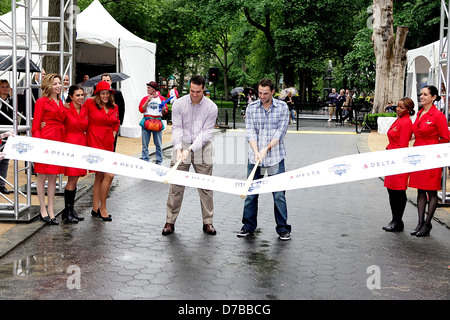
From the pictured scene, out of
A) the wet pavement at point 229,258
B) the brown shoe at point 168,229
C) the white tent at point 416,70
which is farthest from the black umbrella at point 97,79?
the white tent at point 416,70

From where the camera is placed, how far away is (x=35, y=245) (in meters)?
6.68

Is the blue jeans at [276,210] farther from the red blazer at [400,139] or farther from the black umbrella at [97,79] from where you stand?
the black umbrella at [97,79]

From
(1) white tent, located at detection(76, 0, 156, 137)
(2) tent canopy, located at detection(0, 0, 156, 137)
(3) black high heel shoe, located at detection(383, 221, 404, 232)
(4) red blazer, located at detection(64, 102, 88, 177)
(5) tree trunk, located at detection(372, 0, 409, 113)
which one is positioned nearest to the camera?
(3) black high heel shoe, located at detection(383, 221, 404, 232)

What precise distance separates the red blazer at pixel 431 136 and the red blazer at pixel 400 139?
11 cm

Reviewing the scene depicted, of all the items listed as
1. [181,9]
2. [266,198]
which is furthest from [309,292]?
[181,9]

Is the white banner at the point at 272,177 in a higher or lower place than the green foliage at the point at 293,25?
lower

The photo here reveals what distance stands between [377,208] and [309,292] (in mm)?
4542

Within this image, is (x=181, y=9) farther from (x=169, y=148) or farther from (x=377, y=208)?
(x=377, y=208)

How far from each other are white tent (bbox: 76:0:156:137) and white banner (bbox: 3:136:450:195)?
500 inches

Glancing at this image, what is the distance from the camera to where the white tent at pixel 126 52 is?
63.8 ft

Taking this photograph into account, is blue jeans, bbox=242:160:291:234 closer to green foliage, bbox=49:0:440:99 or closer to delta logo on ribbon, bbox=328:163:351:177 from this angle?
delta logo on ribbon, bbox=328:163:351:177

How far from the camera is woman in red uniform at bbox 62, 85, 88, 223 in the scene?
7766mm

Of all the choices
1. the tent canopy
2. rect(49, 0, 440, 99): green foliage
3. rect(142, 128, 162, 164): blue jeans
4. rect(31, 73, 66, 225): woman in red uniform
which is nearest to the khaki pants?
rect(31, 73, 66, 225): woman in red uniform

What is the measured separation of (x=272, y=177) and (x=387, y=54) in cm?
2157
